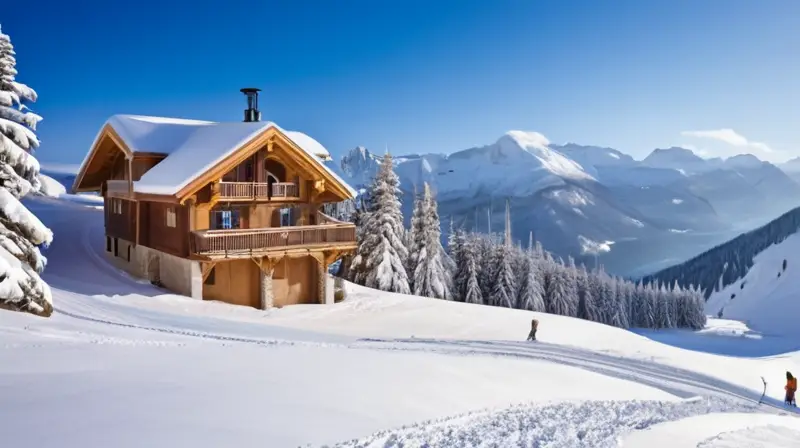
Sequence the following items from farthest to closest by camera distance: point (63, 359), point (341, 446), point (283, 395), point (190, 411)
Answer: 1. point (63, 359)
2. point (283, 395)
3. point (190, 411)
4. point (341, 446)

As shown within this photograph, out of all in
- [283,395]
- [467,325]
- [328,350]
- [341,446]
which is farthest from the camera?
[467,325]

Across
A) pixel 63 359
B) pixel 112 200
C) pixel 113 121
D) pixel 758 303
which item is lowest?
pixel 758 303

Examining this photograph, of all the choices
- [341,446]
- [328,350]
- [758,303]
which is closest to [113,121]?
[328,350]

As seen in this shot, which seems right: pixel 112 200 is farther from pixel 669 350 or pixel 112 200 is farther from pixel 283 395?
pixel 669 350

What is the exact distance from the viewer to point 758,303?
5187 inches

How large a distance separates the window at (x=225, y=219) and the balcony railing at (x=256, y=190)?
150 centimetres

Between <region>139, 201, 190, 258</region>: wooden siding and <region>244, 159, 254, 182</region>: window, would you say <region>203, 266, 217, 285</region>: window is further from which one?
<region>244, 159, 254, 182</region>: window

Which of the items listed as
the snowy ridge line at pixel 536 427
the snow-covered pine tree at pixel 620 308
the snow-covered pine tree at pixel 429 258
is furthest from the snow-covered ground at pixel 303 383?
the snow-covered pine tree at pixel 620 308

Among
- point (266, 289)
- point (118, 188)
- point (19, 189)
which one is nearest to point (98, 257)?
point (118, 188)

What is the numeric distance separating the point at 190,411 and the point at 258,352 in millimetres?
5629

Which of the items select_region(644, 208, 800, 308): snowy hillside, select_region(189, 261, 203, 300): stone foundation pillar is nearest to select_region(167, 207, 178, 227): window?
select_region(189, 261, 203, 300): stone foundation pillar

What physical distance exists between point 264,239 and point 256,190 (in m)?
2.78

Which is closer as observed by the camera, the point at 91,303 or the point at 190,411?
the point at 190,411

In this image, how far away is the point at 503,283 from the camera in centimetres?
5594
